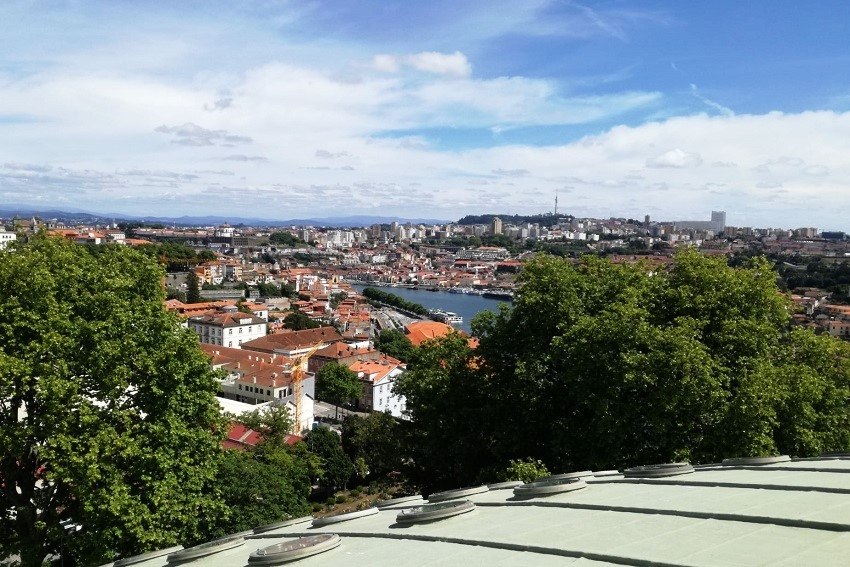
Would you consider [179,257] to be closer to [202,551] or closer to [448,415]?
[448,415]

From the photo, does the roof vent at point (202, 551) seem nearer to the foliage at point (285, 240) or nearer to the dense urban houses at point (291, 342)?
the dense urban houses at point (291, 342)

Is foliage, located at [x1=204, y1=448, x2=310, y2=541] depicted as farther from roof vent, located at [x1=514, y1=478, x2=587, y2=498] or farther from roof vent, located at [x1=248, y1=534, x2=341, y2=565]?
roof vent, located at [x1=248, y1=534, x2=341, y2=565]

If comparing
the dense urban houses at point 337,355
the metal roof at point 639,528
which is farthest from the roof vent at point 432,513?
the dense urban houses at point 337,355

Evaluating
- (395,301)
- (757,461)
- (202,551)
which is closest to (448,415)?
(757,461)

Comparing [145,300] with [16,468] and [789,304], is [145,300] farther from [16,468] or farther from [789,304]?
[789,304]

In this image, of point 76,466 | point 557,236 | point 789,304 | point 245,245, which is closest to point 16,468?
point 76,466

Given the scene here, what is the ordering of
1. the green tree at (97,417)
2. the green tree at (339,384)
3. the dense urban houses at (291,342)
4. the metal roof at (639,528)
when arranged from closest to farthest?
the metal roof at (639,528) → the green tree at (97,417) → the green tree at (339,384) → the dense urban houses at (291,342)
